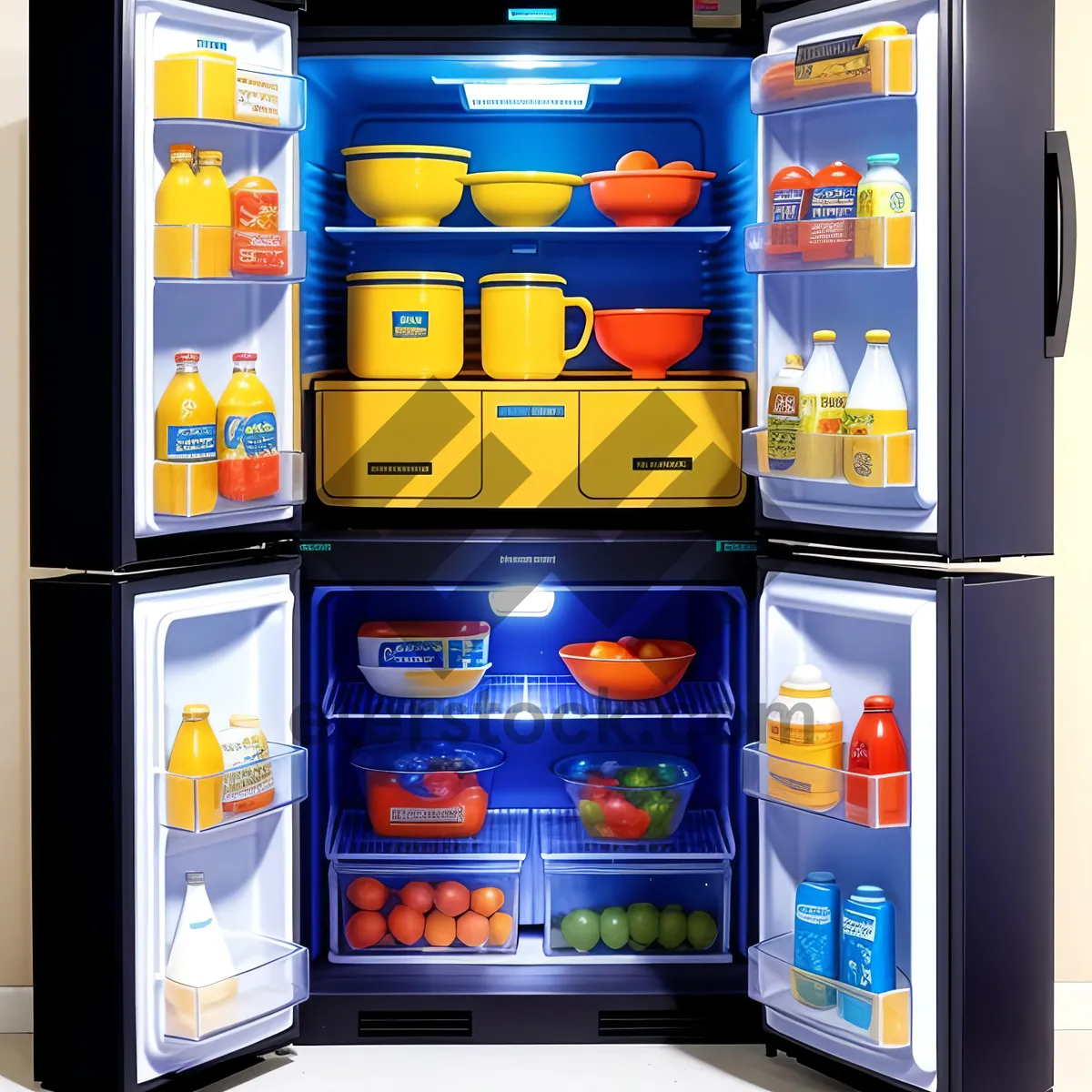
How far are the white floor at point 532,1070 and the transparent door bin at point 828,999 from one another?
181 millimetres

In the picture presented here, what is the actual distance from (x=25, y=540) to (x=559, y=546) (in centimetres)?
121

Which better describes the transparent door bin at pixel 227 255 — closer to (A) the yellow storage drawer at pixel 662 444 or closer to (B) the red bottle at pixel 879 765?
(A) the yellow storage drawer at pixel 662 444

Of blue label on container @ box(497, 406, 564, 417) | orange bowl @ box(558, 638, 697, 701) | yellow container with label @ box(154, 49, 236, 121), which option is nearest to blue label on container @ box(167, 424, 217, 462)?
yellow container with label @ box(154, 49, 236, 121)

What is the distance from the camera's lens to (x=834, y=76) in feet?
7.04

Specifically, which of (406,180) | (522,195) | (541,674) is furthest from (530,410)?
(541,674)

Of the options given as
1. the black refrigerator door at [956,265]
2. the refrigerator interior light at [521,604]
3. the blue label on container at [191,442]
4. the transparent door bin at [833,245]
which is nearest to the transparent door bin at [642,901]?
the refrigerator interior light at [521,604]

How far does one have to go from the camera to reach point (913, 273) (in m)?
2.25

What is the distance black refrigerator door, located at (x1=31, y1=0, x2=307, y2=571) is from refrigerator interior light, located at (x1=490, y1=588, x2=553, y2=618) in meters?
0.69

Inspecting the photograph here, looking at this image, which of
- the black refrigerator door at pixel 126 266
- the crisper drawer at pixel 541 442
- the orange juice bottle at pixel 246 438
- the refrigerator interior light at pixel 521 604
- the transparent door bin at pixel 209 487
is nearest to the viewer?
the black refrigerator door at pixel 126 266

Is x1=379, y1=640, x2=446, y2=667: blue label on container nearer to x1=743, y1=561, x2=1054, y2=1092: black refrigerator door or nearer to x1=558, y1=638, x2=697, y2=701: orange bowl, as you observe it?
x1=558, y1=638, x2=697, y2=701: orange bowl

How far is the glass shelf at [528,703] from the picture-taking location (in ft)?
8.74

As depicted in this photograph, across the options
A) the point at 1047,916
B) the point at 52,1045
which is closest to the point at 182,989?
the point at 52,1045

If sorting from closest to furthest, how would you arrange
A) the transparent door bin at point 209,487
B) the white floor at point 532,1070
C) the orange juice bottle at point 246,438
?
the transparent door bin at point 209,487
the orange juice bottle at point 246,438
the white floor at point 532,1070

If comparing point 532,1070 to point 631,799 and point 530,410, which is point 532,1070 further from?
point 530,410
